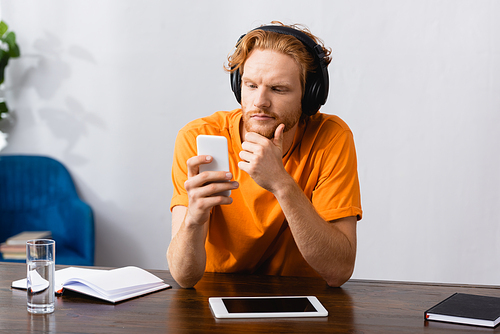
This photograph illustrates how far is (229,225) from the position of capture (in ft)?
4.91

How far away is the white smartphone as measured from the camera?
3.82ft

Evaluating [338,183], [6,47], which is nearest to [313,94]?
[338,183]

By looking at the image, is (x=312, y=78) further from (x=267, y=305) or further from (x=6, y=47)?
(x=6, y=47)

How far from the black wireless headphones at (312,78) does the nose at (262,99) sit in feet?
0.49

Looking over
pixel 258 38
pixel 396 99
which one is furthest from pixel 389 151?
pixel 258 38

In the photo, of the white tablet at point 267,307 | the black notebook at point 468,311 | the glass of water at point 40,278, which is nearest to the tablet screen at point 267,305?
the white tablet at point 267,307

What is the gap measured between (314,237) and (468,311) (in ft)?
1.30

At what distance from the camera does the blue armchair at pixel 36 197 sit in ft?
9.43

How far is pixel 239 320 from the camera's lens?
102cm

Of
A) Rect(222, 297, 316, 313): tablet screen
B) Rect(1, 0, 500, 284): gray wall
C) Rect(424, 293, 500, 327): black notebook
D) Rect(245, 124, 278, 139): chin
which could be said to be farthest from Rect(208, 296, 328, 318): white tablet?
Rect(1, 0, 500, 284): gray wall

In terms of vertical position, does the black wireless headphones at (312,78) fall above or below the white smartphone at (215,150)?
above

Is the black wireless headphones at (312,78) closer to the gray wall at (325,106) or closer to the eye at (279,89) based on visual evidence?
the eye at (279,89)

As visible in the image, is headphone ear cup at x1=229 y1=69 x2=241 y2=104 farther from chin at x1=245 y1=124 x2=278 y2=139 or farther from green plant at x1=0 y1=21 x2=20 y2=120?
green plant at x1=0 y1=21 x2=20 y2=120

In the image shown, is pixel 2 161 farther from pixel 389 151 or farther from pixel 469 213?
pixel 469 213
